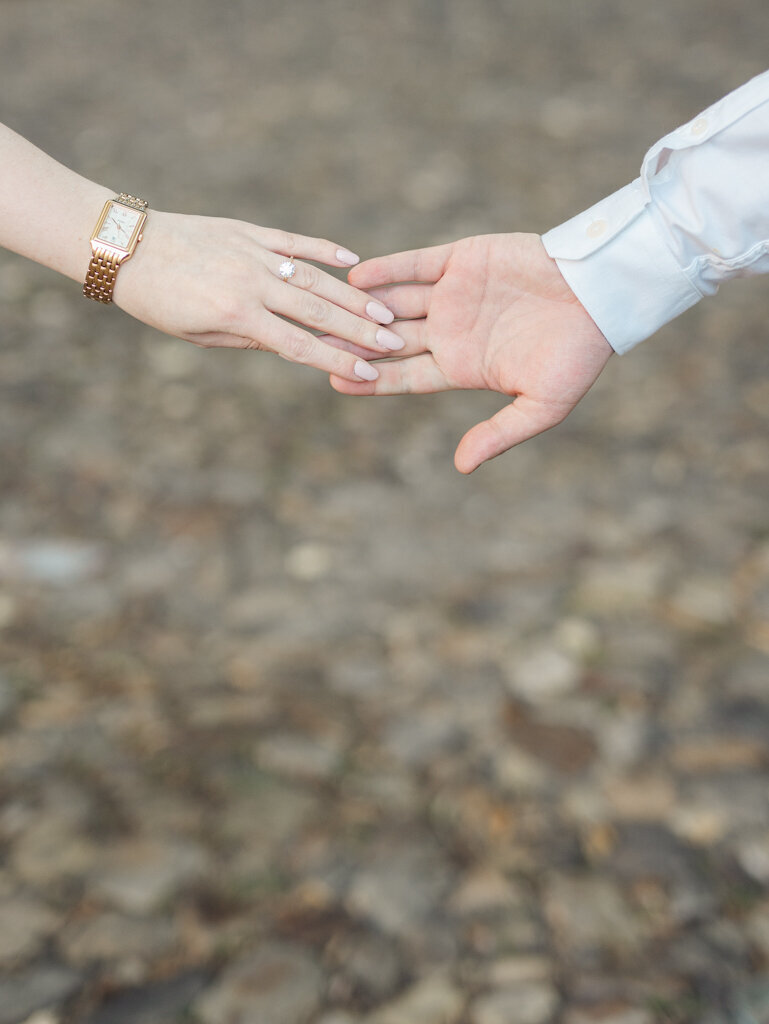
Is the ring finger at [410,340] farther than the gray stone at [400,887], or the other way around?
the ring finger at [410,340]

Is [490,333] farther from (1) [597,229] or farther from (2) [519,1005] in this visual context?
(2) [519,1005]

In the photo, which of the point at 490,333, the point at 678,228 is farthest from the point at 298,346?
the point at 678,228

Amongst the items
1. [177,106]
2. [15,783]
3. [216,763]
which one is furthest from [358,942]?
[177,106]

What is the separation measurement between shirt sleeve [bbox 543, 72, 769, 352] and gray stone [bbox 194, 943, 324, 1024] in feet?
3.80

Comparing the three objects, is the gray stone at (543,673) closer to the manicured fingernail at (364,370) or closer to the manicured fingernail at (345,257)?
the manicured fingernail at (364,370)

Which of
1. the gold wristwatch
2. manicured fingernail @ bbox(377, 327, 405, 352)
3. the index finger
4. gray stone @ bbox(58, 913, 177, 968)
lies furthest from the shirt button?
gray stone @ bbox(58, 913, 177, 968)

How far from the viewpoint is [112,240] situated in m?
1.69

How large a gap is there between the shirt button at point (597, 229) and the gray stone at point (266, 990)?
1282 mm

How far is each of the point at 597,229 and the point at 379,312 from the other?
1.32ft

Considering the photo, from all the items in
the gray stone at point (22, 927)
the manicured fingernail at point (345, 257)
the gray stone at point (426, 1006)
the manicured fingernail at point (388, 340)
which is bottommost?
the gray stone at point (426, 1006)

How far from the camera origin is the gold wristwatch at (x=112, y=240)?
168 cm

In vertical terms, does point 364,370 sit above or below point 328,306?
below

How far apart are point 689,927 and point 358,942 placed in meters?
0.55

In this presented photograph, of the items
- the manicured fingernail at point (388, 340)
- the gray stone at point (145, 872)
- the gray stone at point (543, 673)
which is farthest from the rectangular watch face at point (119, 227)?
the gray stone at point (543, 673)
